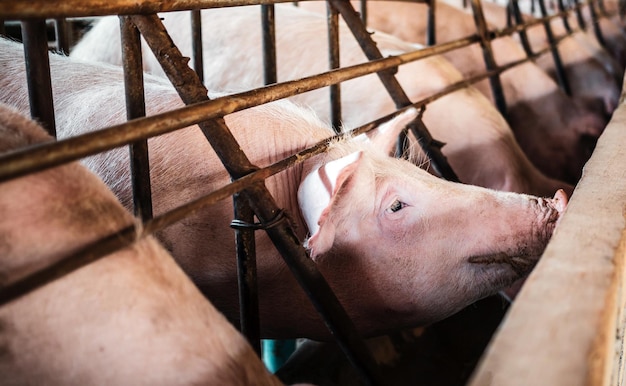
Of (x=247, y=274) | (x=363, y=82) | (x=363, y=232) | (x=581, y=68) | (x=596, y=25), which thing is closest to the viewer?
(x=247, y=274)

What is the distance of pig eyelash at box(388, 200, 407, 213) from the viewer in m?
2.07

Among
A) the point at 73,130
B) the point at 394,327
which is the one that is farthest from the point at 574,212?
the point at 73,130

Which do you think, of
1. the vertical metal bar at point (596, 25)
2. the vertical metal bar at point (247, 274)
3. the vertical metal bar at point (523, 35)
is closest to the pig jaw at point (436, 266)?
the vertical metal bar at point (247, 274)

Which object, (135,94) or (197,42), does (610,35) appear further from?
(135,94)

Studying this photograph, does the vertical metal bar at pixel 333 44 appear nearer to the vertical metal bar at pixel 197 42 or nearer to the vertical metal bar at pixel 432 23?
the vertical metal bar at pixel 197 42

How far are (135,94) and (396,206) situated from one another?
0.93 m

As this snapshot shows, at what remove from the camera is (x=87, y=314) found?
3.79 ft

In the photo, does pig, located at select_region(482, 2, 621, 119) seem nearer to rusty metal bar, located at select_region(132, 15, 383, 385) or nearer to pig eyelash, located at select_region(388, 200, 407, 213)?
pig eyelash, located at select_region(388, 200, 407, 213)

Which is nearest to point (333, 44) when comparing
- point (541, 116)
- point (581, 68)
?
point (541, 116)

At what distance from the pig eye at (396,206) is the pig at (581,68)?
4010 millimetres

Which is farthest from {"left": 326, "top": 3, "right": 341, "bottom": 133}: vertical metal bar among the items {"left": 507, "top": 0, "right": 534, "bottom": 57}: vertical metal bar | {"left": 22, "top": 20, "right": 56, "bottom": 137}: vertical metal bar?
{"left": 507, "top": 0, "right": 534, "bottom": 57}: vertical metal bar

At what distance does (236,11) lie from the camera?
4305 millimetres

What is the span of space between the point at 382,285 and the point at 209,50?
257 centimetres

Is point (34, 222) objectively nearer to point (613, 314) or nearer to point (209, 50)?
point (613, 314)
